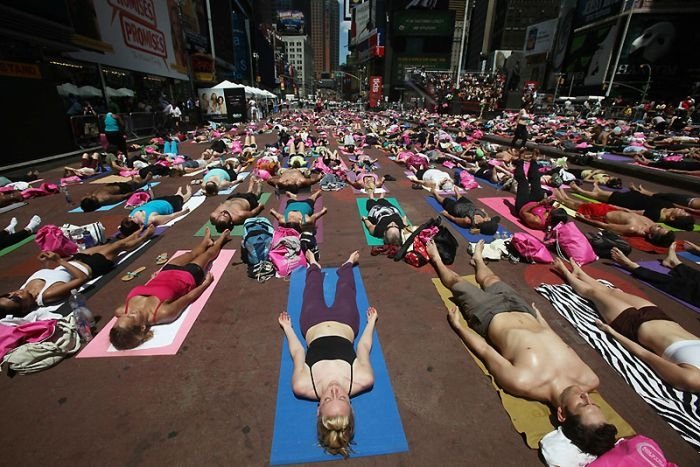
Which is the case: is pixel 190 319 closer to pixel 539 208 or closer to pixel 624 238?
pixel 539 208

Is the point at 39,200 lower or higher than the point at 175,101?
lower

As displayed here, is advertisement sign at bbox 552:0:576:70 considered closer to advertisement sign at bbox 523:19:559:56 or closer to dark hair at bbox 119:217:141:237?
advertisement sign at bbox 523:19:559:56

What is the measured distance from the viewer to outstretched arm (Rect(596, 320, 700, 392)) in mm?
2797

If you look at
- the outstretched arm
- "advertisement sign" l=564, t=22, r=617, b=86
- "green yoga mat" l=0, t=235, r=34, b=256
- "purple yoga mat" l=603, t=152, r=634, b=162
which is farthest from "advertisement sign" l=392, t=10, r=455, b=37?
the outstretched arm

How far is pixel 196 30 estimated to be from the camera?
30.8 m

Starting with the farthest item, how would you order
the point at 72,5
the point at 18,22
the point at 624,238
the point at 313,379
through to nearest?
the point at 72,5, the point at 18,22, the point at 624,238, the point at 313,379

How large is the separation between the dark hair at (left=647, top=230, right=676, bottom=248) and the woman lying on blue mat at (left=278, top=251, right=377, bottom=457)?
18.0 ft

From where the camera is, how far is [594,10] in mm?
43219

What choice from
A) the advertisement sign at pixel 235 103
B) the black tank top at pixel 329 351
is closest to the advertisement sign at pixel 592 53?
the advertisement sign at pixel 235 103

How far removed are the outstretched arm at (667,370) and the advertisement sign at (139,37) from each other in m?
21.4

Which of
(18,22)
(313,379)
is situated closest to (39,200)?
(18,22)

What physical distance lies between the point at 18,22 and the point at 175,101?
1718 centimetres

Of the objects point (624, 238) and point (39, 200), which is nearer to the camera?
point (624, 238)

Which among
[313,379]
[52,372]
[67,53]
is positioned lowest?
[52,372]
